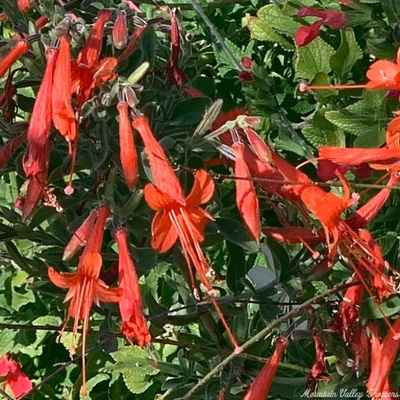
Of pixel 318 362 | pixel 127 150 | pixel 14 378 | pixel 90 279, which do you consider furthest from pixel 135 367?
pixel 127 150

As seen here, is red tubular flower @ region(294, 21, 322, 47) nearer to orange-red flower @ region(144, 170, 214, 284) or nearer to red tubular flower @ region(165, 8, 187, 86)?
red tubular flower @ region(165, 8, 187, 86)

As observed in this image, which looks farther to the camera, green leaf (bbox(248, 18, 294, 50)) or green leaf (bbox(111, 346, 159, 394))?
green leaf (bbox(111, 346, 159, 394))

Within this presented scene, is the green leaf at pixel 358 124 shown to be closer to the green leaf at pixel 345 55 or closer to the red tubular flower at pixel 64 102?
the green leaf at pixel 345 55

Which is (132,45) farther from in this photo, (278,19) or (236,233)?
(278,19)

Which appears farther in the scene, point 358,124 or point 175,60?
point 358,124

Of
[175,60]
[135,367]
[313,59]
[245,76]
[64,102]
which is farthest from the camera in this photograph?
[135,367]

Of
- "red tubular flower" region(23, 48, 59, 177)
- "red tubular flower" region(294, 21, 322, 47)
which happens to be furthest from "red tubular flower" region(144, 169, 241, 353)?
"red tubular flower" region(294, 21, 322, 47)

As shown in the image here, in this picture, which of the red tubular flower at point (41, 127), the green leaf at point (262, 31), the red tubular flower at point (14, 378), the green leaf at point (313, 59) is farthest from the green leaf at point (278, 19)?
the red tubular flower at point (14, 378)

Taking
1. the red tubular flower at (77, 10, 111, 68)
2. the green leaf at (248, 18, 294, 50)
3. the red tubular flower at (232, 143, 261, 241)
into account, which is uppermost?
the red tubular flower at (77, 10, 111, 68)
